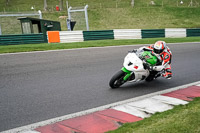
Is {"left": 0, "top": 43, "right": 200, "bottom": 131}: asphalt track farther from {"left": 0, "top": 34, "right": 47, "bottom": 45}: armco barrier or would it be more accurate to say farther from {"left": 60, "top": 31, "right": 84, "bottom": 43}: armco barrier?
{"left": 60, "top": 31, "right": 84, "bottom": 43}: armco barrier

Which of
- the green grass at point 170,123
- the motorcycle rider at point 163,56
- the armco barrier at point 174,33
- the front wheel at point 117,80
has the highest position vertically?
the armco barrier at point 174,33

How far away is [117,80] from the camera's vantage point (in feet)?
22.7

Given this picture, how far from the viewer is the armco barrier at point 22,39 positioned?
1622cm

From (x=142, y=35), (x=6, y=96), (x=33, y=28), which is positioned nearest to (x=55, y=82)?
(x=6, y=96)

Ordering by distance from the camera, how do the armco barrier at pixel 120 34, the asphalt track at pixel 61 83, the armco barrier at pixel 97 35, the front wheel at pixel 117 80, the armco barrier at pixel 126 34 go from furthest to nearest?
the armco barrier at pixel 126 34
the armco barrier at pixel 97 35
the armco barrier at pixel 120 34
the front wheel at pixel 117 80
the asphalt track at pixel 61 83

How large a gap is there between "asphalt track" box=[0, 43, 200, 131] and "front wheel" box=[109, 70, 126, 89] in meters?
0.17

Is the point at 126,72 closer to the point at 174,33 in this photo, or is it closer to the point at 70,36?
the point at 70,36

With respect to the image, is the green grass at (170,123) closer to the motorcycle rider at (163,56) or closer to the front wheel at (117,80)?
the motorcycle rider at (163,56)

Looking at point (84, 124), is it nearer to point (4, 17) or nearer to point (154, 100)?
point (154, 100)

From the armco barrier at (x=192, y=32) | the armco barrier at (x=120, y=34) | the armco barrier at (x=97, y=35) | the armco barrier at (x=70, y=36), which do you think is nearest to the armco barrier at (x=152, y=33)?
the armco barrier at (x=120, y=34)

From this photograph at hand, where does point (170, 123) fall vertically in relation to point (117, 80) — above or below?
below

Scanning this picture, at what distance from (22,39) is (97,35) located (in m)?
5.90

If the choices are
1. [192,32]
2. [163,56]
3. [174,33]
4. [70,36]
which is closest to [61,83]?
[163,56]

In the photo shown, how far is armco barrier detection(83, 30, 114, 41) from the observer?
19.0 m
